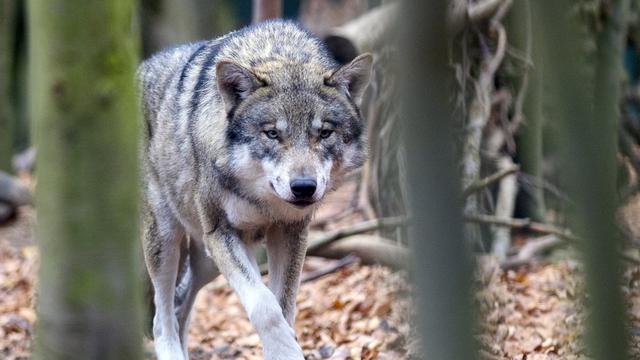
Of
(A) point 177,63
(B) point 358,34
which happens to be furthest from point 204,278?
(B) point 358,34

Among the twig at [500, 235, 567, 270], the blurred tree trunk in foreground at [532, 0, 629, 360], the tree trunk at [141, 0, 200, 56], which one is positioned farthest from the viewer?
the tree trunk at [141, 0, 200, 56]

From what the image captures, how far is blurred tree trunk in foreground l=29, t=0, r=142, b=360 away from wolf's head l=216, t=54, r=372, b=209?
1443mm

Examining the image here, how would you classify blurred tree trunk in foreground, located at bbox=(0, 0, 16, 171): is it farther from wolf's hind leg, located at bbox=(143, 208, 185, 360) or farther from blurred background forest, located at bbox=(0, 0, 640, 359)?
wolf's hind leg, located at bbox=(143, 208, 185, 360)

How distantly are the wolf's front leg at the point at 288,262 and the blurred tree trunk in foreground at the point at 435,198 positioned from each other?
4090 mm

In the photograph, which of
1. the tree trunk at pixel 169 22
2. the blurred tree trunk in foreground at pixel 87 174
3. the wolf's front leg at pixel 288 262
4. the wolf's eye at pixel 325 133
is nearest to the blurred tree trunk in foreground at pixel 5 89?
the tree trunk at pixel 169 22

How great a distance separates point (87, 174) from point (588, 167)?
2544mm

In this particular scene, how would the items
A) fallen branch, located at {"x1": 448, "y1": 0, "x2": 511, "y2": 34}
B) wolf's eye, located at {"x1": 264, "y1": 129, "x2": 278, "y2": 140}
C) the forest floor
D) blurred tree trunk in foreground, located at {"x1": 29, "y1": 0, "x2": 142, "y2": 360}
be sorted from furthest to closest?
fallen branch, located at {"x1": 448, "y1": 0, "x2": 511, "y2": 34}
the forest floor
wolf's eye, located at {"x1": 264, "y1": 129, "x2": 278, "y2": 140}
blurred tree trunk in foreground, located at {"x1": 29, "y1": 0, "x2": 142, "y2": 360}

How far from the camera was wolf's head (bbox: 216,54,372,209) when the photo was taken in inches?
245

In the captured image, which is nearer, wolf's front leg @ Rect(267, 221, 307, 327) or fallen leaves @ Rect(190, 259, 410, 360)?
wolf's front leg @ Rect(267, 221, 307, 327)

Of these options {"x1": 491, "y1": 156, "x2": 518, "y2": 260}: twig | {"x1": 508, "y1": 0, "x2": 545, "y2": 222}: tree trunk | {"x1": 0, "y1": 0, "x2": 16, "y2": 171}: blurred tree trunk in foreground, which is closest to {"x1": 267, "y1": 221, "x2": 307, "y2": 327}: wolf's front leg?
{"x1": 508, "y1": 0, "x2": 545, "y2": 222}: tree trunk

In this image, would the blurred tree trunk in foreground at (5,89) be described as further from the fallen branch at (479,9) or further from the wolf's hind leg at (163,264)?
the wolf's hind leg at (163,264)

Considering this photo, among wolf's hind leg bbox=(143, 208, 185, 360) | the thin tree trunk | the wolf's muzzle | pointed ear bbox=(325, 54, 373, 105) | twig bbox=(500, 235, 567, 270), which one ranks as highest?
the thin tree trunk

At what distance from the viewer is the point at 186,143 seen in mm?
7020

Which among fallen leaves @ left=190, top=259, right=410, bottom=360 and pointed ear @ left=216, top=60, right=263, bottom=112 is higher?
pointed ear @ left=216, top=60, right=263, bottom=112
